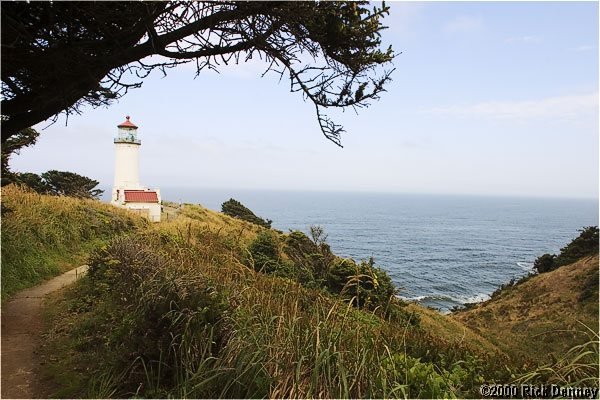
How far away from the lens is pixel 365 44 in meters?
4.36

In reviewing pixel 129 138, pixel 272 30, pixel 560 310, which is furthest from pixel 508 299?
pixel 129 138

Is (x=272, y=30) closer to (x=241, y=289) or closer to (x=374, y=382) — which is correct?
(x=241, y=289)

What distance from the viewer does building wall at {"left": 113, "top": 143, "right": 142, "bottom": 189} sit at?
26.4 metres

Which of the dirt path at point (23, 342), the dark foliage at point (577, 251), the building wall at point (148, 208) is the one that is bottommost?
the dark foliage at point (577, 251)

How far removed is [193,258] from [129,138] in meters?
23.7

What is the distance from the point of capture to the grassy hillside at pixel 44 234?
843 centimetres

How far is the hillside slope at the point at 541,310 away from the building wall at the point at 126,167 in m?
20.8

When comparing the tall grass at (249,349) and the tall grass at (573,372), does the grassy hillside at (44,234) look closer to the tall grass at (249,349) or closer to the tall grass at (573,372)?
the tall grass at (249,349)

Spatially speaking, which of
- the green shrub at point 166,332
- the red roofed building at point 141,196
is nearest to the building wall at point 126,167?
the red roofed building at point 141,196

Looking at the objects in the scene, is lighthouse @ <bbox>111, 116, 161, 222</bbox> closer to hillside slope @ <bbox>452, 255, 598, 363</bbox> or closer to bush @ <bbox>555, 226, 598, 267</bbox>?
hillside slope @ <bbox>452, 255, 598, 363</bbox>

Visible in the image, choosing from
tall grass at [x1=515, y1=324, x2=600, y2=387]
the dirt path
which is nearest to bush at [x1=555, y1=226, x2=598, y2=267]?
tall grass at [x1=515, y1=324, x2=600, y2=387]

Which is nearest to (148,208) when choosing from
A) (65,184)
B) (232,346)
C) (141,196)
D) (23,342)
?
(141,196)

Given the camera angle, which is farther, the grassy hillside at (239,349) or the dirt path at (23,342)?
the dirt path at (23,342)

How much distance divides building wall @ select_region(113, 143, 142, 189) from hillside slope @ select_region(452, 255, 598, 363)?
20.8 metres
